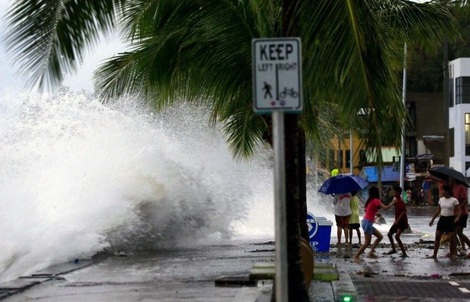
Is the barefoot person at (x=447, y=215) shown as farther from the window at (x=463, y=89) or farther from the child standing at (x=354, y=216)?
the window at (x=463, y=89)

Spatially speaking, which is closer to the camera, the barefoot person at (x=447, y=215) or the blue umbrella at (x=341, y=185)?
the barefoot person at (x=447, y=215)

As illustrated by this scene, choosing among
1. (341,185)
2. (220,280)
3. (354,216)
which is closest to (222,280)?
(220,280)

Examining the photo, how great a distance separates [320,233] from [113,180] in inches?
224

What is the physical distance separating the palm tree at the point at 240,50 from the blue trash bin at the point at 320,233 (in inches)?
99.4

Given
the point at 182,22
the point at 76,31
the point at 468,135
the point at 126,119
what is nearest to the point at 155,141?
the point at 126,119

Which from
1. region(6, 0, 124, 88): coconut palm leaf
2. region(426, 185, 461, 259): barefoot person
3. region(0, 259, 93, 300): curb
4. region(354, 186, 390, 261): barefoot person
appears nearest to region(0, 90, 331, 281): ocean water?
region(0, 259, 93, 300): curb

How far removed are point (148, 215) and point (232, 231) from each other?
457 centimetres

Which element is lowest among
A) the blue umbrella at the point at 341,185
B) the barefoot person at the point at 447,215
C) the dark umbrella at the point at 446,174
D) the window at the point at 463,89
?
the barefoot person at the point at 447,215

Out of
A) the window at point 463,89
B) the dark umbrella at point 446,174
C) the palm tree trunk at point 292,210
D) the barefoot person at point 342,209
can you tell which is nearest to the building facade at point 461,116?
the window at point 463,89

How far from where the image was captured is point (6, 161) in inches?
939

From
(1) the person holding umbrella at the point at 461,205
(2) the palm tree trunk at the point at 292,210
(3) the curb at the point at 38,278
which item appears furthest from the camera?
(1) the person holding umbrella at the point at 461,205

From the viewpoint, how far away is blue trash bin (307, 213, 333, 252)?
21.4m

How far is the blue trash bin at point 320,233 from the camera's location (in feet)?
70.1

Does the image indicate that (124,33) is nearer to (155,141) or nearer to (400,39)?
(400,39)
